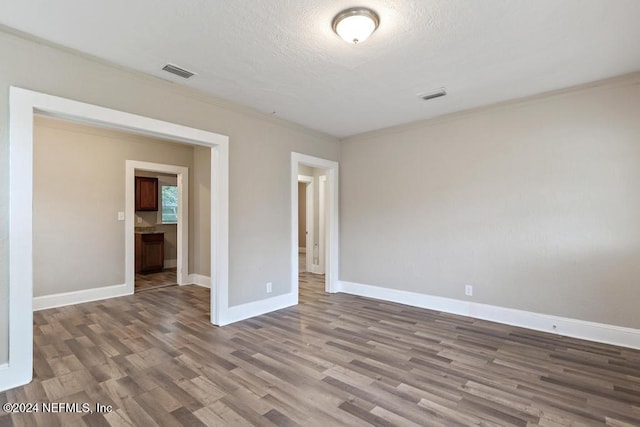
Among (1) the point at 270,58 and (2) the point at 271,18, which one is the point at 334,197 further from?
(2) the point at 271,18

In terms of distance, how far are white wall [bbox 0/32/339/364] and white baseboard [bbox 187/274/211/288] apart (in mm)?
2007

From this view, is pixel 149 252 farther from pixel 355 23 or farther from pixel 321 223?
pixel 355 23

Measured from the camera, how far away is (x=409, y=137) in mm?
4605

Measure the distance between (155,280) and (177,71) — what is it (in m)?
4.71

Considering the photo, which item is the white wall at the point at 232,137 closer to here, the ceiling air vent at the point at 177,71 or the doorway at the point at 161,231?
the ceiling air vent at the point at 177,71

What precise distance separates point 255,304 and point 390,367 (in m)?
2.06

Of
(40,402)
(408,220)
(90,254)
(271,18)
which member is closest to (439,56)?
(271,18)

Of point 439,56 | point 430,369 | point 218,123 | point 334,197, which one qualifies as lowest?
point 430,369

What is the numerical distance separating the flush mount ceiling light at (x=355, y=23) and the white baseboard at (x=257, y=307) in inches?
126

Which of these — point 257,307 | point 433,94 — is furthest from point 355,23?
point 257,307

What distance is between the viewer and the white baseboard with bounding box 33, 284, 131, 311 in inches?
169

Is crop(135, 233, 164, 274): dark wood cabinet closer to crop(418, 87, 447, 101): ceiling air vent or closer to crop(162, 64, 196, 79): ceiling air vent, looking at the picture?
crop(162, 64, 196, 79): ceiling air vent

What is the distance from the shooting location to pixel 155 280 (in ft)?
20.4

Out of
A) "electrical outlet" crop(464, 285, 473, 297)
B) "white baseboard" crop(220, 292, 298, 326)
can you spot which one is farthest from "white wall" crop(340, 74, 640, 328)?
"white baseboard" crop(220, 292, 298, 326)
